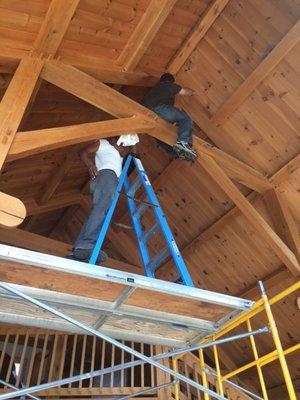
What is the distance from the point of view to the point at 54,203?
5.87 meters

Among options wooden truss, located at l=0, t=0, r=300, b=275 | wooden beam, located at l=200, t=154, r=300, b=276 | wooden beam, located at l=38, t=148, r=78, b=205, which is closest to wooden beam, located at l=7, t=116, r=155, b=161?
wooden truss, located at l=0, t=0, r=300, b=275

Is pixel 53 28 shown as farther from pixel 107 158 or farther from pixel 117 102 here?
pixel 107 158

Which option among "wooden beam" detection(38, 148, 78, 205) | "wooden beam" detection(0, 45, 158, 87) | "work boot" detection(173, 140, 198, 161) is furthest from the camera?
"wooden beam" detection(38, 148, 78, 205)

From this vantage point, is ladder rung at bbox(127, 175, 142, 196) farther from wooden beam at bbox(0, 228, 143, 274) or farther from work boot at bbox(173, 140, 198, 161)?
wooden beam at bbox(0, 228, 143, 274)

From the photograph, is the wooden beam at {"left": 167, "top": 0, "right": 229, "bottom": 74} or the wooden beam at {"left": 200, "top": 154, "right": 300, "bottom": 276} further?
the wooden beam at {"left": 200, "top": 154, "right": 300, "bottom": 276}

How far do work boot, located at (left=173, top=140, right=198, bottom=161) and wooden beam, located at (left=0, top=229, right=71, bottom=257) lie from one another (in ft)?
8.56

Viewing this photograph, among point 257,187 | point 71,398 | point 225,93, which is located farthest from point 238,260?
point 71,398

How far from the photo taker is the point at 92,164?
136 inches

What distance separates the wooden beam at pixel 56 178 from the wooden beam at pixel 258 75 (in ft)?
5.79

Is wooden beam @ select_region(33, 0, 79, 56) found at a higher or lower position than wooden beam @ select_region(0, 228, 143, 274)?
lower

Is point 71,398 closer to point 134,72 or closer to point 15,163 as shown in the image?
point 15,163

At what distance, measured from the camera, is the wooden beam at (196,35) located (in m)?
3.87

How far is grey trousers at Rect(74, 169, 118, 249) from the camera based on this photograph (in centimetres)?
269

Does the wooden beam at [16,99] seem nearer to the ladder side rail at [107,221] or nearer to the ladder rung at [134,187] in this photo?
the ladder side rail at [107,221]
